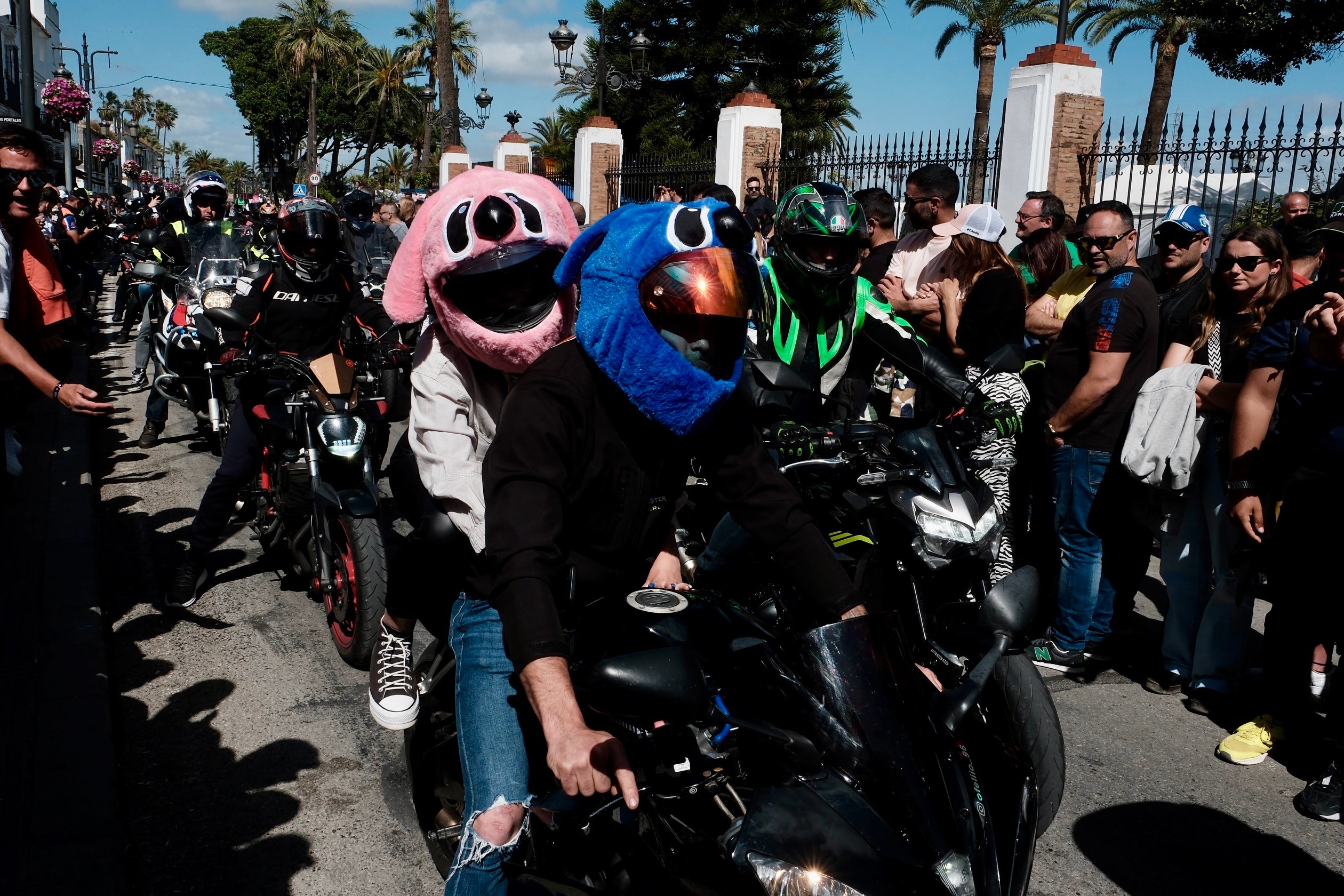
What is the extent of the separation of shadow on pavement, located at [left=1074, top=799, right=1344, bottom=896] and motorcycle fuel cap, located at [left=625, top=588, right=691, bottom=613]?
2.01 m

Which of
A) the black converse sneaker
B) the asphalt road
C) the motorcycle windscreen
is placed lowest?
the asphalt road

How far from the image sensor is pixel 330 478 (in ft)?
16.1

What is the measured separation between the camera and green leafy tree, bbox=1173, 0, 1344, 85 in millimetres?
19250

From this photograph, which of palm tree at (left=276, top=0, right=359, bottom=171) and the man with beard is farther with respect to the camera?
palm tree at (left=276, top=0, right=359, bottom=171)

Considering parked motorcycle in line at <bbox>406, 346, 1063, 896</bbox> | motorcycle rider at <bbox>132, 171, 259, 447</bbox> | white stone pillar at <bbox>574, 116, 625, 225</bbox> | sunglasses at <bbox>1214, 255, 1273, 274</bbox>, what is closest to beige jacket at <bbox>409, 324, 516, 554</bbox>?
parked motorcycle in line at <bbox>406, 346, 1063, 896</bbox>

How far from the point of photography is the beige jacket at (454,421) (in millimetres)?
2807

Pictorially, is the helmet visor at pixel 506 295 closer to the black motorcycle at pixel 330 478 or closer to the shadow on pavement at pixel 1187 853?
the black motorcycle at pixel 330 478

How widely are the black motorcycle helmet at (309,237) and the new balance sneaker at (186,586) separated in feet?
5.06

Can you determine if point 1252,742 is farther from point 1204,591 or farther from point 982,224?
point 982,224

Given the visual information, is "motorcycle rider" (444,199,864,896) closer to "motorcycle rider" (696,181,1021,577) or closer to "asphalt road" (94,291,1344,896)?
"asphalt road" (94,291,1344,896)

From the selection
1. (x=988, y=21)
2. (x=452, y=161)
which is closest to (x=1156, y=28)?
(x=988, y=21)

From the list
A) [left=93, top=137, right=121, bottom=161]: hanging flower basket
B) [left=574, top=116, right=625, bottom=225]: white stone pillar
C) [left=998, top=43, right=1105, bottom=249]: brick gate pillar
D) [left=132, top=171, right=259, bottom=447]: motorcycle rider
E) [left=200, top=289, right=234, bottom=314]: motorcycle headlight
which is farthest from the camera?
[left=93, top=137, right=121, bottom=161]: hanging flower basket

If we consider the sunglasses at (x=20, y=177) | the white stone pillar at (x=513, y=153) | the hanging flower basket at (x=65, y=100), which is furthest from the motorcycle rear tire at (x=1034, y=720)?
the white stone pillar at (x=513, y=153)

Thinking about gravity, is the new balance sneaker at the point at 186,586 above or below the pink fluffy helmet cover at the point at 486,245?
below
